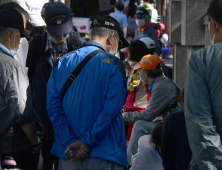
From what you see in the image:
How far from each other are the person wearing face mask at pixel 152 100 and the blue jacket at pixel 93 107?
5.76 feet

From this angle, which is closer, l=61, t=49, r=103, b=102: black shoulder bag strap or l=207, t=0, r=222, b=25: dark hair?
l=207, t=0, r=222, b=25: dark hair

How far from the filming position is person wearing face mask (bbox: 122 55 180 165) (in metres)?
4.81

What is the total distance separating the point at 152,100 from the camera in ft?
15.9

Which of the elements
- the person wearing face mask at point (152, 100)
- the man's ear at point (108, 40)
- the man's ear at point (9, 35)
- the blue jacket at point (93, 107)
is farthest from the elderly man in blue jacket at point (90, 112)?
the person wearing face mask at point (152, 100)

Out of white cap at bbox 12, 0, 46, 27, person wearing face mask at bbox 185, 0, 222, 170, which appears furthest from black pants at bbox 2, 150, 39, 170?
white cap at bbox 12, 0, 46, 27

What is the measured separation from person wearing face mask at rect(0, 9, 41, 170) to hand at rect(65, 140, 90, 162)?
15.4 inches

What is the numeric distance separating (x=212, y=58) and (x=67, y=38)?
254cm

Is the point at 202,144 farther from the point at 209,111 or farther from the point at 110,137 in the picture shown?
the point at 110,137

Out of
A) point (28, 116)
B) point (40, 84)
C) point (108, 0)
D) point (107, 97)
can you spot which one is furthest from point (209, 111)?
point (108, 0)

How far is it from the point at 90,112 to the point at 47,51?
1.54 m

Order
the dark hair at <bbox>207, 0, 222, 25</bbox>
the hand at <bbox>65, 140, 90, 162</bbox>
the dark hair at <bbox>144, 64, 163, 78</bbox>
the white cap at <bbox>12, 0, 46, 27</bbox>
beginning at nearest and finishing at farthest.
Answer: the dark hair at <bbox>207, 0, 222, 25</bbox>, the hand at <bbox>65, 140, 90, 162</bbox>, the white cap at <bbox>12, 0, 46, 27</bbox>, the dark hair at <bbox>144, 64, 163, 78</bbox>

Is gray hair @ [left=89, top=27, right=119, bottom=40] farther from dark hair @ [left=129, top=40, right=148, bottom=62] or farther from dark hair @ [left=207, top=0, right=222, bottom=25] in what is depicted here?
dark hair @ [left=129, top=40, right=148, bottom=62]

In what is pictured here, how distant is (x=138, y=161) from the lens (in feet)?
12.3

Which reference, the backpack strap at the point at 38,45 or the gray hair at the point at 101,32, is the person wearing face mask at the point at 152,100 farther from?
the gray hair at the point at 101,32
